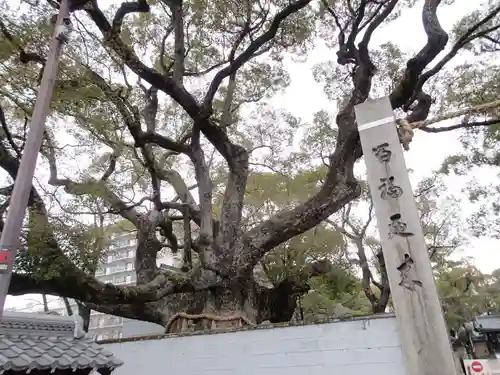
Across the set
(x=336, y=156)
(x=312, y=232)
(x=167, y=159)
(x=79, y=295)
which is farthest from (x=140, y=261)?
(x=312, y=232)

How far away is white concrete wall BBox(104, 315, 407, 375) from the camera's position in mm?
3738

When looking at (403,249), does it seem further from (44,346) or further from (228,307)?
(228,307)

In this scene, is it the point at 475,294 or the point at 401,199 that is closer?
the point at 401,199

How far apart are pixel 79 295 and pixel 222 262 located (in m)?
2.51

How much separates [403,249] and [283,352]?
179cm

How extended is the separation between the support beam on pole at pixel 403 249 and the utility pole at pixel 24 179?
291 centimetres

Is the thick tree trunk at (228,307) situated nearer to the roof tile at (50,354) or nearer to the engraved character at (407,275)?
the roof tile at (50,354)

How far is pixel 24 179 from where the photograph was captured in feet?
9.93

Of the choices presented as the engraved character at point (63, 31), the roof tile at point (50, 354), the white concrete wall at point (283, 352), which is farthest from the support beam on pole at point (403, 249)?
the engraved character at point (63, 31)

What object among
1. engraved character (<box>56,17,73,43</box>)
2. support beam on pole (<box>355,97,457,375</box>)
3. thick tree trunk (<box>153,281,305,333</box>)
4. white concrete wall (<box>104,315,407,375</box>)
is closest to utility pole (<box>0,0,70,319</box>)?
engraved character (<box>56,17,73,43</box>)

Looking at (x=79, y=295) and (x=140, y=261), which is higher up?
(x=140, y=261)

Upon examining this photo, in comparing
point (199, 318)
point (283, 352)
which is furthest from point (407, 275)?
point (199, 318)

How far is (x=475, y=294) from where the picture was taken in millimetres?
23734

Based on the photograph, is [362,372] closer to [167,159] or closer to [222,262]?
[222,262]
